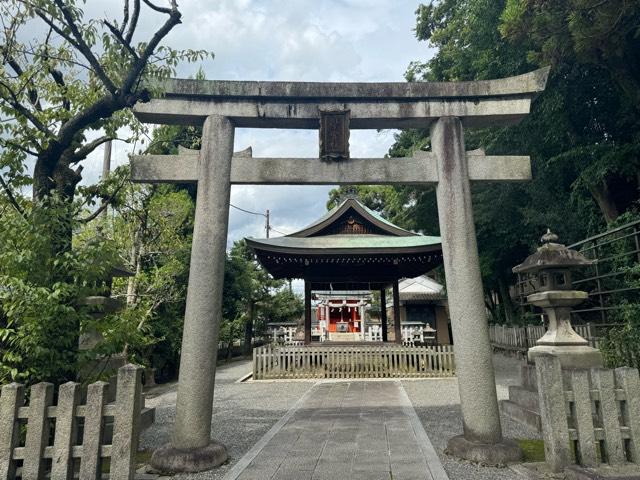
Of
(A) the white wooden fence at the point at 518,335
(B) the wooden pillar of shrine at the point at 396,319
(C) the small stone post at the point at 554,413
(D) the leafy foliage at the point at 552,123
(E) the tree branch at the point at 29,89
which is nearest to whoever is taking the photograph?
(C) the small stone post at the point at 554,413

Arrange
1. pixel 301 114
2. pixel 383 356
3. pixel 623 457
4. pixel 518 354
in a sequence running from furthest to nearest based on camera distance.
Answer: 1. pixel 518 354
2. pixel 383 356
3. pixel 301 114
4. pixel 623 457

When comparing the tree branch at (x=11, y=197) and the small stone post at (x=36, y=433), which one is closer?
the small stone post at (x=36, y=433)

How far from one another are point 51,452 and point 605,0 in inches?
457

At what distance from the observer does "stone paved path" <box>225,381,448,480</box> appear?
183 inches

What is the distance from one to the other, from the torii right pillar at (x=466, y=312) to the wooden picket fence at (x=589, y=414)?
66 cm

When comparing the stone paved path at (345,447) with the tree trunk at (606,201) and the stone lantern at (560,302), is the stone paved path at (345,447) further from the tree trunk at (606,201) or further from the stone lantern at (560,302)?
the tree trunk at (606,201)

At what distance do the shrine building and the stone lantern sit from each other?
6462mm

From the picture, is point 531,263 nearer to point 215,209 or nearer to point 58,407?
point 215,209

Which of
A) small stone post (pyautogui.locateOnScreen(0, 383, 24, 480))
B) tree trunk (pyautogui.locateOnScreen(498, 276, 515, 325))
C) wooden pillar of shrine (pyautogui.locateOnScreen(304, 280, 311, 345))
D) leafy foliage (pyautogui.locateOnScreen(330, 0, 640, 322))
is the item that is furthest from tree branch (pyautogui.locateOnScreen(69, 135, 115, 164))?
tree trunk (pyautogui.locateOnScreen(498, 276, 515, 325))

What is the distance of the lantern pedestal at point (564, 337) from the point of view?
6621mm

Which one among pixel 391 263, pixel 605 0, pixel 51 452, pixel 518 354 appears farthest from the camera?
pixel 518 354

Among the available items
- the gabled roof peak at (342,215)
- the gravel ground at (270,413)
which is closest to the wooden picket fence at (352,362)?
the gravel ground at (270,413)

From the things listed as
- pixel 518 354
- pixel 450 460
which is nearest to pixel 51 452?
pixel 450 460

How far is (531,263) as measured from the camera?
742 cm
